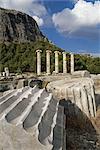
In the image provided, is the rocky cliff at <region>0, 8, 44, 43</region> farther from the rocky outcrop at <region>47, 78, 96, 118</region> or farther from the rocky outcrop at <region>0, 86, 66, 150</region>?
the rocky outcrop at <region>0, 86, 66, 150</region>

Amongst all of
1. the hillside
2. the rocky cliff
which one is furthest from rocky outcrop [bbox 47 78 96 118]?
the rocky cliff

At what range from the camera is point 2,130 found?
4.66 meters

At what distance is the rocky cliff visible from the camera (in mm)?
102062

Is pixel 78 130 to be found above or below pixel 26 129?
below

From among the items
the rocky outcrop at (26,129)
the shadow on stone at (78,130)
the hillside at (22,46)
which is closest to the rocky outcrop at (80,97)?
the shadow on stone at (78,130)

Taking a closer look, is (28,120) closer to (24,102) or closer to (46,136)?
(46,136)

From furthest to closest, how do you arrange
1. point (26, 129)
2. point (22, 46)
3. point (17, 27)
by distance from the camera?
point (17, 27)
point (22, 46)
point (26, 129)

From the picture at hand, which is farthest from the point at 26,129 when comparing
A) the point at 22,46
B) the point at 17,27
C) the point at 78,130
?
the point at 17,27

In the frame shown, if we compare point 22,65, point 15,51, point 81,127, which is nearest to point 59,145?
point 81,127

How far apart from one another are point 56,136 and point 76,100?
13.8 ft

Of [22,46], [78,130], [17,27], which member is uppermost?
[17,27]

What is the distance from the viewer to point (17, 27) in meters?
113

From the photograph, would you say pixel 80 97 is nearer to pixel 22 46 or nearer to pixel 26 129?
pixel 26 129

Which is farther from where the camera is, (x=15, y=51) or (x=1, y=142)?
(x=15, y=51)
